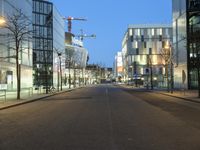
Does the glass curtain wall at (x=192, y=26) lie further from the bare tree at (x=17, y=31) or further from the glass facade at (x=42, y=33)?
the glass facade at (x=42, y=33)

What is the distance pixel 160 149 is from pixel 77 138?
294 centimetres

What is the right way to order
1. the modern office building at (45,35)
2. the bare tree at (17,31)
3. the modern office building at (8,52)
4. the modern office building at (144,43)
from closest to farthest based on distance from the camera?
the bare tree at (17,31), the modern office building at (8,52), the modern office building at (45,35), the modern office building at (144,43)

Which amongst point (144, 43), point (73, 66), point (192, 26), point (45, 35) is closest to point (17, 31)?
point (192, 26)

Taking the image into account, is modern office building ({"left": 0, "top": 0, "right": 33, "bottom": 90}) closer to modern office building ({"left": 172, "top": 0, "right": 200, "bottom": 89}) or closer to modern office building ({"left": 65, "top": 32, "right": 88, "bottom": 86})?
modern office building ({"left": 172, "top": 0, "right": 200, "bottom": 89})

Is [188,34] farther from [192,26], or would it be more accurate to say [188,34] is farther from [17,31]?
[17,31]

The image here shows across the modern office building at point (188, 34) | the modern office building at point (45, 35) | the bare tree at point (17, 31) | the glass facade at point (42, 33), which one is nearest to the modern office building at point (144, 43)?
the modern office building at point (45, 35)

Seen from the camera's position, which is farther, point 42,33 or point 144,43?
point 144,43

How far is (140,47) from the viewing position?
146875 mm

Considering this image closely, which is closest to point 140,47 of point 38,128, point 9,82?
point 9,82

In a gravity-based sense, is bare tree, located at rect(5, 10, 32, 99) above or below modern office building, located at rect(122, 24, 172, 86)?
below

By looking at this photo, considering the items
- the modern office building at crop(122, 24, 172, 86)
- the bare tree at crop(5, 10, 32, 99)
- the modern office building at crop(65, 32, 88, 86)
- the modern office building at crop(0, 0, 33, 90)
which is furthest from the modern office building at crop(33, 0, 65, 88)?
the modern office building at crop(122, 24, 172, 86)

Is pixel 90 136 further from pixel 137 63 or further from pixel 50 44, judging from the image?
pixel 137 63

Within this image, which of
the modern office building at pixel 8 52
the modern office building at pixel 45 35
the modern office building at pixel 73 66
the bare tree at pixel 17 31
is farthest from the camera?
the modern office building at pixel 73 66

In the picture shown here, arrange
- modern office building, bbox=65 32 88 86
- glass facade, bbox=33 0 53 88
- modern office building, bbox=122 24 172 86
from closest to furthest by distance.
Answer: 1. glass facade, bbox=33 0 53 88
2. modern office building, bbox=65 32 88 86
3. modern office building, bbox=122 24 172 86
